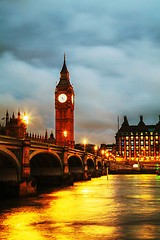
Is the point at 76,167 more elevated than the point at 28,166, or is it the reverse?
the point at 28,166

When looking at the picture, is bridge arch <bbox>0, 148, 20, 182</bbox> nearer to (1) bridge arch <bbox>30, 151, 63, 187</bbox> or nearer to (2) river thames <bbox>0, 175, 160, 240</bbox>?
(2) river thames <bbox>0, 175, 160, 240</bbox>

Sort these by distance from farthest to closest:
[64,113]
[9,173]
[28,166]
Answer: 1. [64,113]
2. [9,173]
3. [28,166]

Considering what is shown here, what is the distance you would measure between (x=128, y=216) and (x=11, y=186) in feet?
71.9

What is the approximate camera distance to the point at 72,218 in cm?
2570

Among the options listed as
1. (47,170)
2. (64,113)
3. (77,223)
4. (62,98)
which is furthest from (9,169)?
(62,98)

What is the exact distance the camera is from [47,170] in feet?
225

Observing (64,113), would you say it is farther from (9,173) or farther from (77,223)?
(77,223)

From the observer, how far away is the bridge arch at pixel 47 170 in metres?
66.5

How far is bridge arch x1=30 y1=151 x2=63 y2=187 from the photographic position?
66.5m

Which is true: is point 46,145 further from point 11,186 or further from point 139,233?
point 139,233

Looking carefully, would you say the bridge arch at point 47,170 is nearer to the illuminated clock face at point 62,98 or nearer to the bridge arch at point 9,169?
the bridge arch at point 9,169

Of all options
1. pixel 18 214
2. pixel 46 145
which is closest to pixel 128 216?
pixel 18 214

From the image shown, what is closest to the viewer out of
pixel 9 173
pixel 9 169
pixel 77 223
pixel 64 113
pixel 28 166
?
pixel 77 223

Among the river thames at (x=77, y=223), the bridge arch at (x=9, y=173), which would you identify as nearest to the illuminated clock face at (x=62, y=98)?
the bridge arch at (x=9, y=173)
